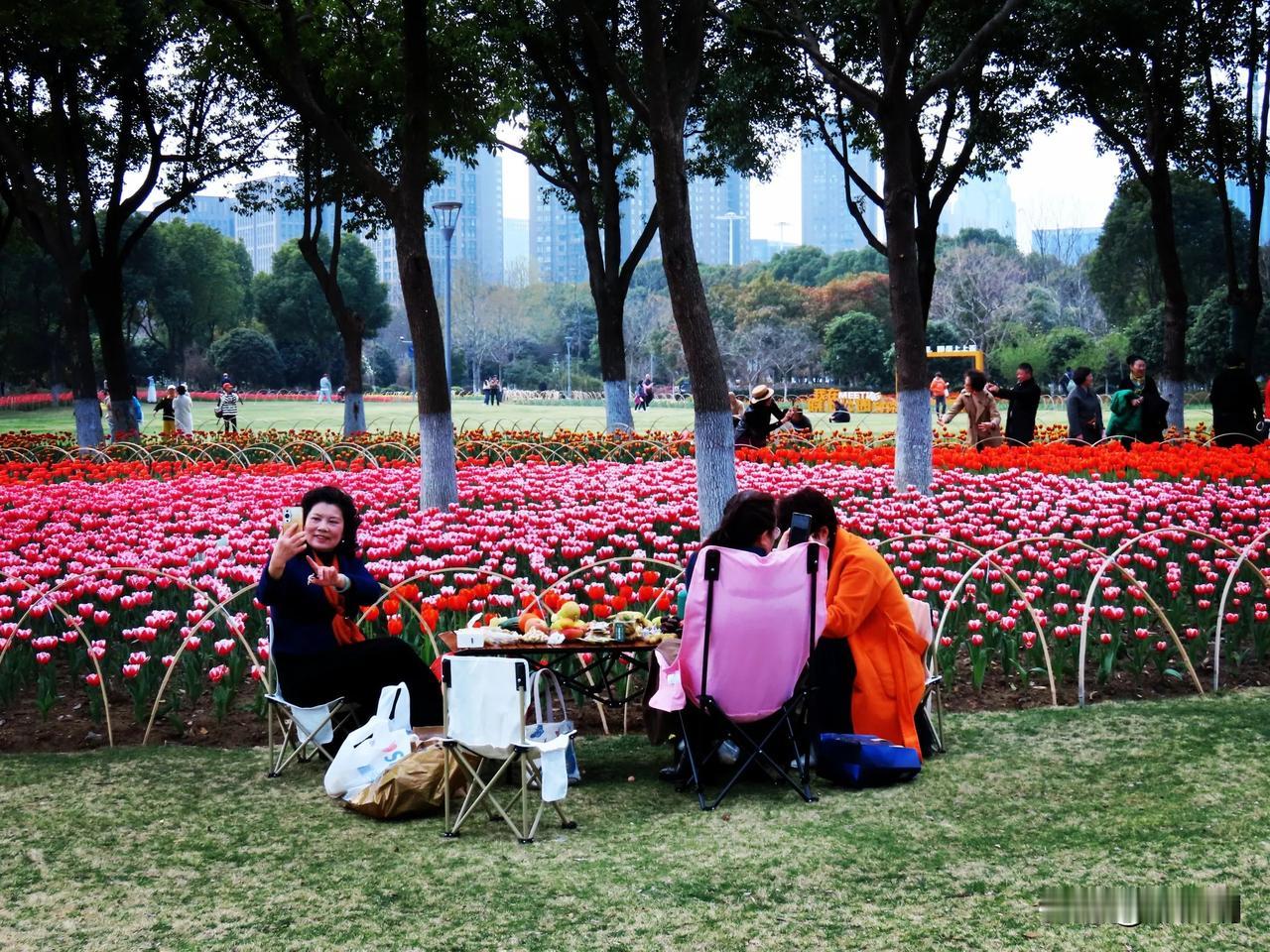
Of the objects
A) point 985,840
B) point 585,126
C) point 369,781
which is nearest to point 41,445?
point 585,126

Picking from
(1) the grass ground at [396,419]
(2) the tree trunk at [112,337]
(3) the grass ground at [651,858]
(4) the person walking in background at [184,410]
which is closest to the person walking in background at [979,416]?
(3) the grass ground at [651,858]

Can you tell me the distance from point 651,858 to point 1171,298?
56.9 ft

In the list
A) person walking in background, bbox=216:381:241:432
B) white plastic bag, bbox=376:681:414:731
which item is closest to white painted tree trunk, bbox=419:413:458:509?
white plastic bag, bbox=376:681:414:731

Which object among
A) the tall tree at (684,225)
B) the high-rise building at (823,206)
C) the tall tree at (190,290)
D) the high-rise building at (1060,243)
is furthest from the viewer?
the high-rise building at (823,206)

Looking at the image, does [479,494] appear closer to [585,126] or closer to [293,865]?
[293,865]

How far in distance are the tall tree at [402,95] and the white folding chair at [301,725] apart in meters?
5.25

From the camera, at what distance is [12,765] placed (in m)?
5.73

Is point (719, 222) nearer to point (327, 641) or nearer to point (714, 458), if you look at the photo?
point (714, 458)

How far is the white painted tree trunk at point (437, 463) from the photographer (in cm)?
1102

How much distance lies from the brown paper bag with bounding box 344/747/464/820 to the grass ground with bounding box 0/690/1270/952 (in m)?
0.09

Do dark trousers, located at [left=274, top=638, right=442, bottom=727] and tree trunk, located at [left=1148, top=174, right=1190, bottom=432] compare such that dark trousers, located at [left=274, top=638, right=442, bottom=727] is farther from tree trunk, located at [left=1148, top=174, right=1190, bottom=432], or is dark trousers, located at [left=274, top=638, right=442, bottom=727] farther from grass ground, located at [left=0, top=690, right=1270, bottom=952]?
tree trunk, located at [left=1148, top=174, right=1190, bottom=432]

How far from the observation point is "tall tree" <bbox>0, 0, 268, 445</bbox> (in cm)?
1895

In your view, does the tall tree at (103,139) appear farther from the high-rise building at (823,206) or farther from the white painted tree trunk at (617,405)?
the high-rise building at (823,206)

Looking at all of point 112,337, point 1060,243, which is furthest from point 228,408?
point 1060,243
